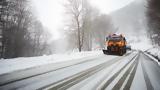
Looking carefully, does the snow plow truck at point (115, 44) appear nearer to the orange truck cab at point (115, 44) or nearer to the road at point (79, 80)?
the orange truck cab at point (115, 44)

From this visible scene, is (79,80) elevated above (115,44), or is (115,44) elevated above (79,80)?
(115,44)

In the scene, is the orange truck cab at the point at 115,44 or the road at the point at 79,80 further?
the orange truck cab at the point at 115,44

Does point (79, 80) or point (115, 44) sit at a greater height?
point (115, 44)

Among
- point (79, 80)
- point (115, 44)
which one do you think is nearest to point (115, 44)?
point (115, 44)

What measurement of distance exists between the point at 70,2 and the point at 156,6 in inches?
614

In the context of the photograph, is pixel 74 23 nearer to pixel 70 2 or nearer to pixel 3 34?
pixel 70 2

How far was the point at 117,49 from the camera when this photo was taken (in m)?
27.0

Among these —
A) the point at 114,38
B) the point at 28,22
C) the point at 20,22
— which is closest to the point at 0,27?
the point at 20,22

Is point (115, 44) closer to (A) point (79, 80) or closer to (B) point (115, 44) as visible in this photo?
(B) point (115, 44)

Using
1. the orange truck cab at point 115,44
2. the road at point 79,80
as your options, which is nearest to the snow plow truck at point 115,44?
the orange truck cab at point 115,44

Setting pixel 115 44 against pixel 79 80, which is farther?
pixel 115 44

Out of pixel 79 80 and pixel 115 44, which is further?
pixel 115 44

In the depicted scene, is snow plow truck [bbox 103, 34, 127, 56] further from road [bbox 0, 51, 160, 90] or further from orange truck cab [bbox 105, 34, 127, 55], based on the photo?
road [bbox 0, 51, 160, 90]

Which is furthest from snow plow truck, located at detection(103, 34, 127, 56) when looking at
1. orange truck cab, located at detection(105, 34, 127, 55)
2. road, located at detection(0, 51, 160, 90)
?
road, located at detection(0, 51, 160, 90)
